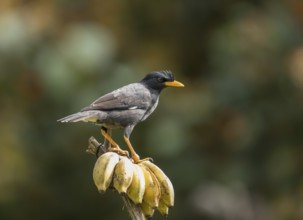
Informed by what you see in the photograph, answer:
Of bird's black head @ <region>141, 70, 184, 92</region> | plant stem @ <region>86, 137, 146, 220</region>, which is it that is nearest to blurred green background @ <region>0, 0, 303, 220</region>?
bird's black head @ <region>141, 70, 184, 92</region>

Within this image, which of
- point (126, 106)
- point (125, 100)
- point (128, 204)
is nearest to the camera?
point (128, 204)

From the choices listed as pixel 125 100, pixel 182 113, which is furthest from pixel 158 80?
pixel 182 113

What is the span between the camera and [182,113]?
10805 mm

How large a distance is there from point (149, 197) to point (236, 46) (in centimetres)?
755

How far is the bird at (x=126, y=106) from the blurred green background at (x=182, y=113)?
436 centimetres

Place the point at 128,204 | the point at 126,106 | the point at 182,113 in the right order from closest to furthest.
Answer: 1. the point at 128,204
2. the point at 126,106
3. the point at 182,113

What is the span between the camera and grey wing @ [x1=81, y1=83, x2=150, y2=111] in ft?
16.7

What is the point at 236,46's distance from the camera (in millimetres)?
11453

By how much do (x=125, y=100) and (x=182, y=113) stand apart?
5.59 metres

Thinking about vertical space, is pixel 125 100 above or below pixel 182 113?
above

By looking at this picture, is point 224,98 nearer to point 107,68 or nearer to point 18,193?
point 107,68

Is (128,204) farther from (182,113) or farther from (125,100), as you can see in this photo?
(182,113)

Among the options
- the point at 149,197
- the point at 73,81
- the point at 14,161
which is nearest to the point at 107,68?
the point at 73,81

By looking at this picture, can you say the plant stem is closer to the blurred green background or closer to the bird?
the bird
